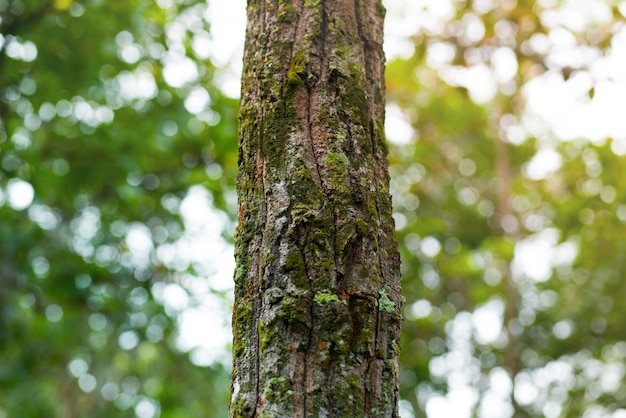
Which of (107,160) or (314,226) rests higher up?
(107,160)

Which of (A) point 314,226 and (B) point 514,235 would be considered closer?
(A) point 314,226

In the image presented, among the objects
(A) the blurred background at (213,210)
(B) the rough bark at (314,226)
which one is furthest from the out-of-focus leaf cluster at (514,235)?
(B) the rough bark at (314,226)

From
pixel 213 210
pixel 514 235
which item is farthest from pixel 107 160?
pixel 514 235

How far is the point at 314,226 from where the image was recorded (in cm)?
165

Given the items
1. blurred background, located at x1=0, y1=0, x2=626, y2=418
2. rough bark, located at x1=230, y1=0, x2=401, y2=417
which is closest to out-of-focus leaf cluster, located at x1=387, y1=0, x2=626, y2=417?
blurred background, located at x1=0, y1=0, x2=626, y2=418

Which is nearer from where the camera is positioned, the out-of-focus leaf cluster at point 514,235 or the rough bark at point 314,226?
the rough bark at point 314,226

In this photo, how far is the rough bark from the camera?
5.08 ft

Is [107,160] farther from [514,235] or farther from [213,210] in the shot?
[514,235]

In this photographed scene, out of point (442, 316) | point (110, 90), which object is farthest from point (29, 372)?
point (442, 316)

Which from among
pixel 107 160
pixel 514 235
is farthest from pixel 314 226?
pixel 514 235

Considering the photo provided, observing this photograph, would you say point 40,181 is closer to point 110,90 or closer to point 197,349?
point 110,90

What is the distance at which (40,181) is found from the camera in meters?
6.30

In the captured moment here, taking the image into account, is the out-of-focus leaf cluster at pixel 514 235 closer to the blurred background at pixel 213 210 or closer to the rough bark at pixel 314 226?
the blurred background at pixel 213 210

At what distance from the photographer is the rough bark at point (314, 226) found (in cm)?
155
